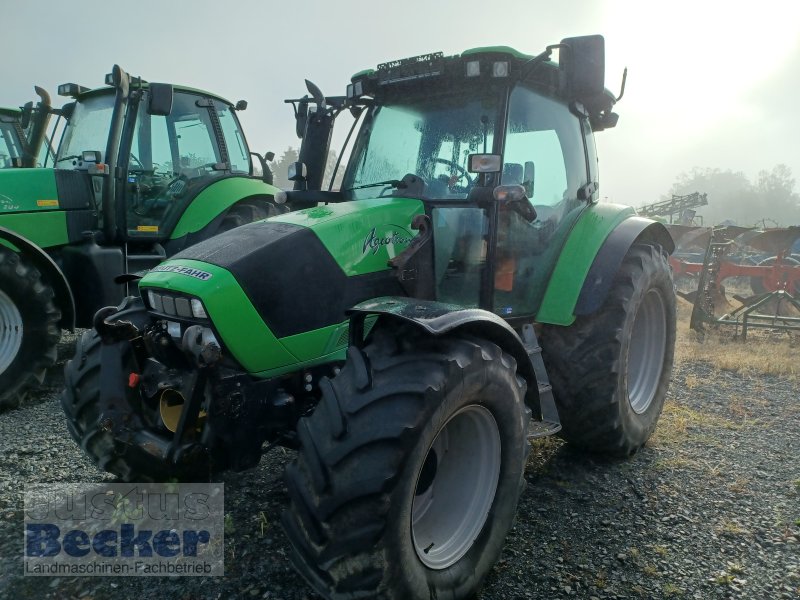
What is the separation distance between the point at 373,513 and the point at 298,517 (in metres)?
0.27

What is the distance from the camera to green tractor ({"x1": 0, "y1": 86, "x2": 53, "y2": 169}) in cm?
698

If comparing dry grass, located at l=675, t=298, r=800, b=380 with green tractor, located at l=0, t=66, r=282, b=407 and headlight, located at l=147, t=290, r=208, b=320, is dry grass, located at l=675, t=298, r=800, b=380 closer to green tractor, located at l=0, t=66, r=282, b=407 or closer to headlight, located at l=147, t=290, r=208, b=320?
headlight, located at l=147, t=290, r=208, b=320

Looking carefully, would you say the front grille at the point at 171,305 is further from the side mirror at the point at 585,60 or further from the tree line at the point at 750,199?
the tree line at the point at 750,199

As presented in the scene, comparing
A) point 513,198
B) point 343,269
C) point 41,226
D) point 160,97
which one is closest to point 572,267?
point 513,198

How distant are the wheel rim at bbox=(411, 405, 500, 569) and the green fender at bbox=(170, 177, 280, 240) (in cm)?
432

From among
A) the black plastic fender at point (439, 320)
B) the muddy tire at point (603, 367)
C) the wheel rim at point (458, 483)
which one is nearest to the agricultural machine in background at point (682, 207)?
the muddy tire at point (603, 367)

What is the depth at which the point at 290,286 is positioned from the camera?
258 centimetres

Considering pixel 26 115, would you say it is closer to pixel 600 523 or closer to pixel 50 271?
pixel 50 271

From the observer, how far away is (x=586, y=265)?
3.54 meters

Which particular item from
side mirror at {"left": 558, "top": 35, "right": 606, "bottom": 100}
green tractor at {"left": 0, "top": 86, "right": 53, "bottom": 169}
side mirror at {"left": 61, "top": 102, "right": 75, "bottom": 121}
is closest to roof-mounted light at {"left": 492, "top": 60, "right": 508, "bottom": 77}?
side mirror at {"left": 558, "top": 35, "right": 606, "bottom": 100}

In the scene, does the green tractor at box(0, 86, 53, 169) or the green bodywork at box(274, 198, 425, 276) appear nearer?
the green bodywork at box(274, 198, 425, 276)

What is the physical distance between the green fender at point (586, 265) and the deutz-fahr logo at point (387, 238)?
973 millimetres

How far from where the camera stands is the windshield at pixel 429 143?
3.25 meters

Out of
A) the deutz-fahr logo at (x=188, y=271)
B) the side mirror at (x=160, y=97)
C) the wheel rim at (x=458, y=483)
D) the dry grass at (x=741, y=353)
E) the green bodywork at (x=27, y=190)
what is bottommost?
the dry grass at (x=741, y=353)
